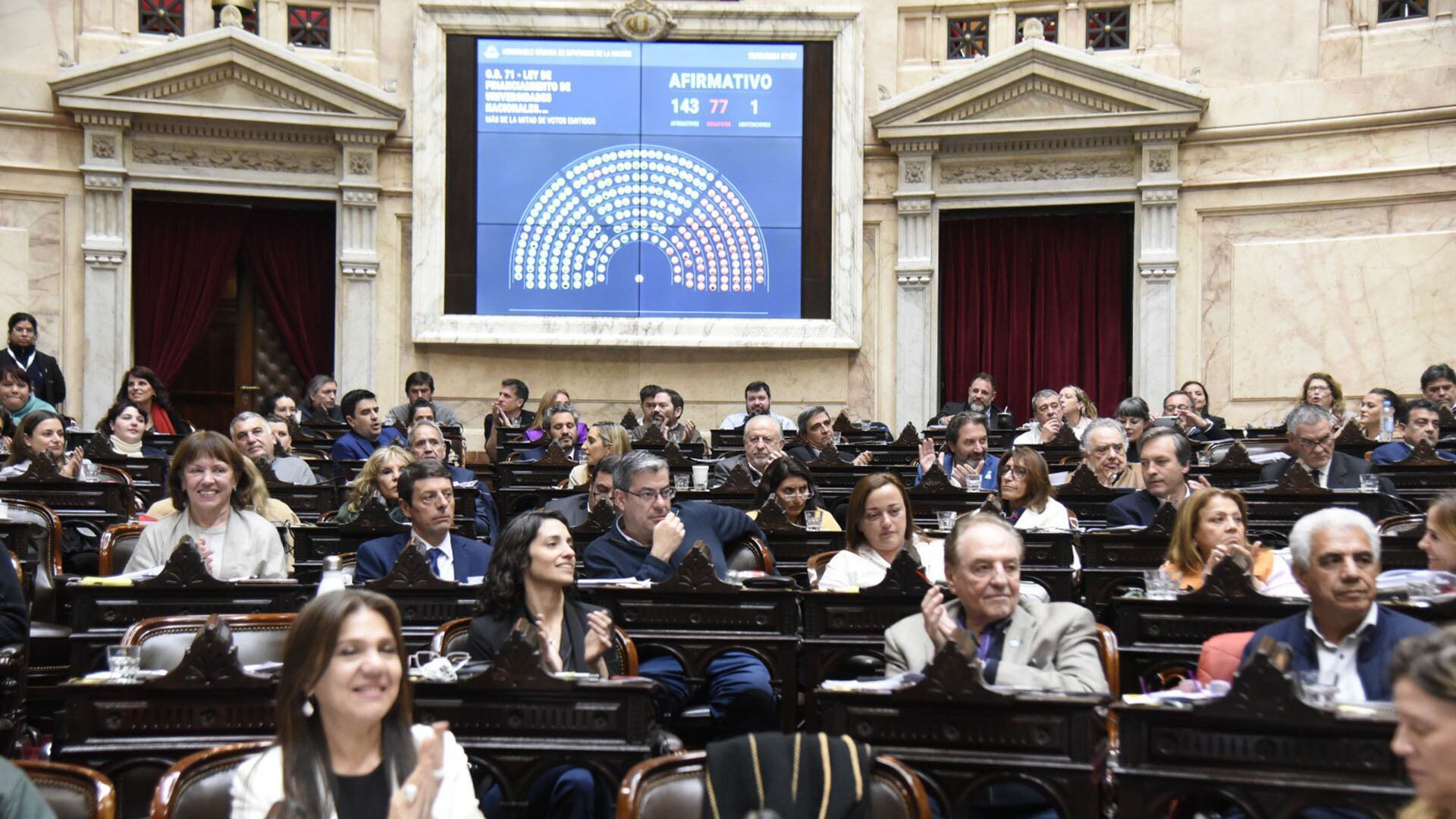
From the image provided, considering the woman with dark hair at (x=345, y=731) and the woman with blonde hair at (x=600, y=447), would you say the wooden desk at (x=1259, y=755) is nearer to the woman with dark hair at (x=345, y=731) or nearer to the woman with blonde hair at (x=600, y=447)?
the woman with dark hair at (x=345, y=731)

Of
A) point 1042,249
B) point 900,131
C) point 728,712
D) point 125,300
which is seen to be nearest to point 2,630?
point 728,712

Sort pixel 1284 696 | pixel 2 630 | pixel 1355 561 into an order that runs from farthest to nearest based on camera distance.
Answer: pixel 2 630 → pixel 1355 561 → pixel 1284 696

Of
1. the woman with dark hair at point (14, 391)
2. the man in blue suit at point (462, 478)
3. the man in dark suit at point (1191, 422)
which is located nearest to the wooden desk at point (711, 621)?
the man in blue suit at point (462, 478)

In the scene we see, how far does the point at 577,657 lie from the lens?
4211mm

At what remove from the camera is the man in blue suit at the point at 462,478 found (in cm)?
698

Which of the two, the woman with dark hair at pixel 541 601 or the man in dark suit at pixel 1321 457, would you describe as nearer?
the woman with dark hair at pixel 541 601

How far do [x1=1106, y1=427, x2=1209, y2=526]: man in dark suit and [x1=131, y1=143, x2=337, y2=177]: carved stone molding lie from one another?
8.09 m

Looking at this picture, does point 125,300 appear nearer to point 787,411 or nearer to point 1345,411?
point 787,411

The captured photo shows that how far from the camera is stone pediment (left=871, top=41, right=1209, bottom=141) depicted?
38.2 feet

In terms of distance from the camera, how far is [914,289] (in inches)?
490

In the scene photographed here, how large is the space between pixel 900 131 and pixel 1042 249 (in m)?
1.60

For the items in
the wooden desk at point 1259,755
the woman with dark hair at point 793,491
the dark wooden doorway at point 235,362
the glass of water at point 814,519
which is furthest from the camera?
the dark wooden doorway at point 235,362

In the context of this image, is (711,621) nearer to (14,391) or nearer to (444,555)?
(444,555)

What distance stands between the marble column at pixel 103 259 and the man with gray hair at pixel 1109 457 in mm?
7730
